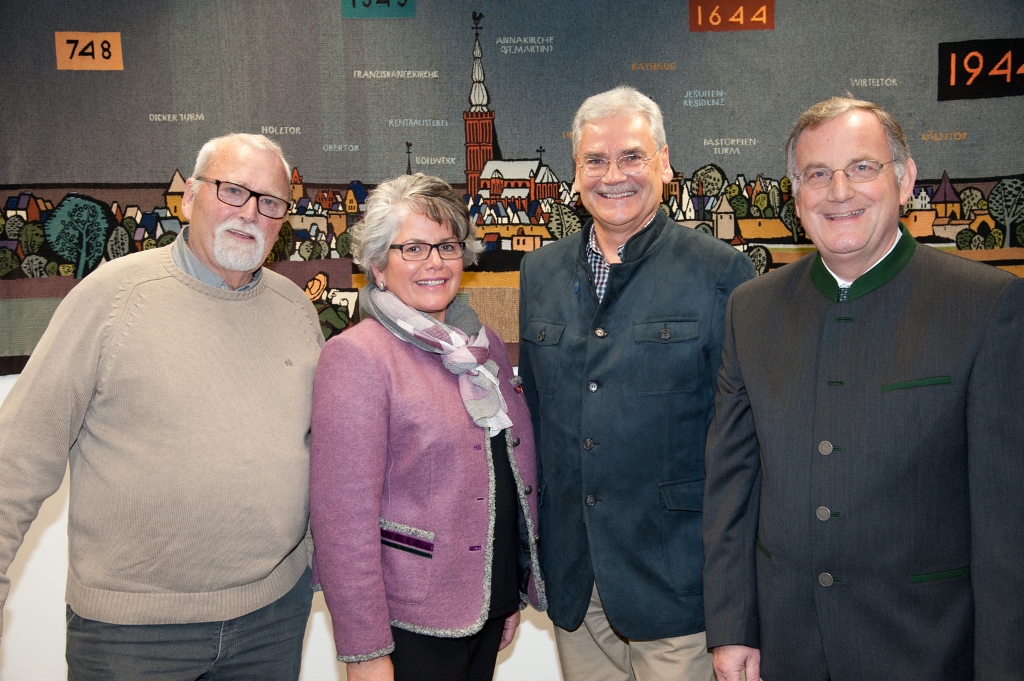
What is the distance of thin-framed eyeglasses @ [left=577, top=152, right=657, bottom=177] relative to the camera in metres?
1.99

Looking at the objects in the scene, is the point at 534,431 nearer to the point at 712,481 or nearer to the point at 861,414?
the point at 712,481

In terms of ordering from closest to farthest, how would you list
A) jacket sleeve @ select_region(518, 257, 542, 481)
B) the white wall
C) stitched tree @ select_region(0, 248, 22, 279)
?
jacket sleeve @ select_region(518, 257, 542, 481)
stitched tree @ select_region(0, 248, 22, 279)
the white wall

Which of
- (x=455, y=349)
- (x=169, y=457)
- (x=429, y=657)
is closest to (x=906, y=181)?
(x=455, y=349)

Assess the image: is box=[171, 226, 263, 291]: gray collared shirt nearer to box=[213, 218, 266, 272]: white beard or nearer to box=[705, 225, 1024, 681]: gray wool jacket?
box=[213, 218, 266, 272]: white beard

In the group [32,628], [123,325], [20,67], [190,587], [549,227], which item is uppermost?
[20,67]

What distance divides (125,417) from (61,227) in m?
1.38

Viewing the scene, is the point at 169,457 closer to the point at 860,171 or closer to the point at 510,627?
the point at 510,627

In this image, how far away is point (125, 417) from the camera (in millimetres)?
1783

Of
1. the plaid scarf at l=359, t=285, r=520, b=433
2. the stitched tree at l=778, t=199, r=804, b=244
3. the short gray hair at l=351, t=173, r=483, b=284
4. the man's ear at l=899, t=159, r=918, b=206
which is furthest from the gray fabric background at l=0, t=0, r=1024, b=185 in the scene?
the man's ear at l=899, t=159, r=918, b=206

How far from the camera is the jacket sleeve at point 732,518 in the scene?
1.71 m

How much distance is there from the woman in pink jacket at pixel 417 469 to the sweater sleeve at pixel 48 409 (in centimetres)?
52

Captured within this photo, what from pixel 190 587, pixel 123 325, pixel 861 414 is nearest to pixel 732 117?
pixel 861 414

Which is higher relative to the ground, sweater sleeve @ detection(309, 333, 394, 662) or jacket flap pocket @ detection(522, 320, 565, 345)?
jacket flap pocket @ detection(522, 320, 565, 345)

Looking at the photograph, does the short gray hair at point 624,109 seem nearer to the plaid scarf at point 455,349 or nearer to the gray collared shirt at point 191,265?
the plaid scarf at point 455,349
